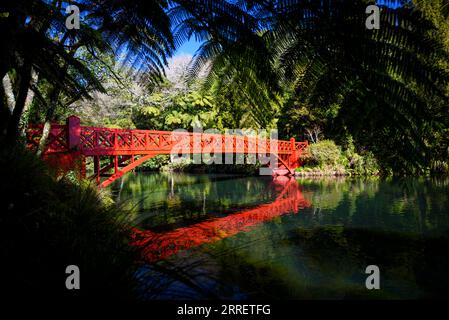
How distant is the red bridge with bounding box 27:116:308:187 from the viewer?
9132mm

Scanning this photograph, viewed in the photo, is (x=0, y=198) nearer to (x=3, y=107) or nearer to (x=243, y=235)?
(x=3, y=107)

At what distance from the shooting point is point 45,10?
166cm

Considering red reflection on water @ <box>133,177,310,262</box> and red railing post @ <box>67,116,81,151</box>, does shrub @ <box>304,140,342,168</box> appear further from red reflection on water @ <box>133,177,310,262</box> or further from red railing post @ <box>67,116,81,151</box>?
red railing post @ <box>67,116,81,151</box>

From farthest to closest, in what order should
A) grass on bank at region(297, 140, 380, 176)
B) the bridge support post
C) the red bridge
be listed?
grass on bank at region(297, 140, 380, 176) → the bridge support post → the red bridge

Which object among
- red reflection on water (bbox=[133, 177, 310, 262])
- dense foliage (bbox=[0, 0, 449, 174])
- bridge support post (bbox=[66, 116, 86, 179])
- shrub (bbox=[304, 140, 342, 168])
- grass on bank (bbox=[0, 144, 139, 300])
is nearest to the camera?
dense foliage (bbox=[0, 0, 449, 174])

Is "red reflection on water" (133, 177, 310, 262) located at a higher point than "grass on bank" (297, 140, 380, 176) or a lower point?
lower

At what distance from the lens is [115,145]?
1233 cm

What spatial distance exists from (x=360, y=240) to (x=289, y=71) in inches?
271

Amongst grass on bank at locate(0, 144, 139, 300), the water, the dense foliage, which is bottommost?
the water

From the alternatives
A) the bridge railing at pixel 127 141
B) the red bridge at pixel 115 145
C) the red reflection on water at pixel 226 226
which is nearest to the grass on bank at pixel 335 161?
the red bridge at pixel 115 145

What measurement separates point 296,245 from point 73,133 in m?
7.27

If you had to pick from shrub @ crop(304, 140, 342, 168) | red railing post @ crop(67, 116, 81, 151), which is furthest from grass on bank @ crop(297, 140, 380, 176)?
red railing post @ crop(67, 116, 81, 151)

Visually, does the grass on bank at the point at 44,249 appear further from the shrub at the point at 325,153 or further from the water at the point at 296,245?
the shrub at the point at 325,153

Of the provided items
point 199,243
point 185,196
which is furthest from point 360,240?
point 185,196
